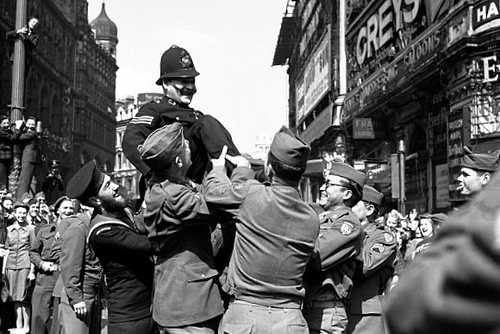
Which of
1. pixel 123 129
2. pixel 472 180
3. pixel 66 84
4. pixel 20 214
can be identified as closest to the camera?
pixel 472 180

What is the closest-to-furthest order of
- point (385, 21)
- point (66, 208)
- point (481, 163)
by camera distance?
point (481, 163) < point (66, 208) < point (385, 21)

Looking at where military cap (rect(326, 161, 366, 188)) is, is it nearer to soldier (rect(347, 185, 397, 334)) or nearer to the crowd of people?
the crowd of people

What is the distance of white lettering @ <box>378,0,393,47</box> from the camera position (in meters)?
20.9

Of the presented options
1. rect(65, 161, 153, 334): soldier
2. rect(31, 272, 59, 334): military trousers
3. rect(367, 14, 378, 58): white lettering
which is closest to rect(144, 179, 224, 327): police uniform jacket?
rect(65, 161, 153, 334): soldier

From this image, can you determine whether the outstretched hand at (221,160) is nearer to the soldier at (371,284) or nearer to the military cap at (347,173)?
the military cap at (347,173)

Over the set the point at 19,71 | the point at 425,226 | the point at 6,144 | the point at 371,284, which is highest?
the point at 19,71

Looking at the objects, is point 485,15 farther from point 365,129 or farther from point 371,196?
point 365,129

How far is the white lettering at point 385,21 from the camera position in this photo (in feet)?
68.5

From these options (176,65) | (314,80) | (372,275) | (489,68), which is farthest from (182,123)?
(314,80)

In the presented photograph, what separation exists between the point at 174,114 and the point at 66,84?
60.5 metres

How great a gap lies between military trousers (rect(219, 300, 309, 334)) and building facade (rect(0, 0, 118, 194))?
3792 centimetres

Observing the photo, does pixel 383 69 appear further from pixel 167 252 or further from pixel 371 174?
pixel 167 252

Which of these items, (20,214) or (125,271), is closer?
(125,271)

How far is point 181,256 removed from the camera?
14.1 ft
